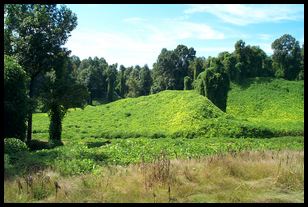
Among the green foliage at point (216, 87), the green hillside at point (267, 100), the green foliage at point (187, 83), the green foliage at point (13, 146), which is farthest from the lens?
the green foliage at point (187, 83)

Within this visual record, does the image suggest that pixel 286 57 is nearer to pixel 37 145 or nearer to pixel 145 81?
pixel 145 81

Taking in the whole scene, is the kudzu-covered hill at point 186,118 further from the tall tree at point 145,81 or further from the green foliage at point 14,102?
the tall tree at point 145,81

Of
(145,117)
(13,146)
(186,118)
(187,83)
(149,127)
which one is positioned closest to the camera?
(13,146)

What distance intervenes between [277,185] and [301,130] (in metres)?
26.5

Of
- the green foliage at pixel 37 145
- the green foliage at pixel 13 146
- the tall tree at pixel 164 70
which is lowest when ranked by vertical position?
the green foliage at pixel 37 145

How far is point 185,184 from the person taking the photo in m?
9.76

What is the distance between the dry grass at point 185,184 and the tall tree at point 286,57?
2638 inches

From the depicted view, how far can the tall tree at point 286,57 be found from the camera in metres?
74.2

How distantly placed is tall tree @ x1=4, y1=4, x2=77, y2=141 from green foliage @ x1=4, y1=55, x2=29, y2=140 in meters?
6.84

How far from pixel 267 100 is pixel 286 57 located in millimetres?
22500

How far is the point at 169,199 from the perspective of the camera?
888 centimetres

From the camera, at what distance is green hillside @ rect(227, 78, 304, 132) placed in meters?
51.2

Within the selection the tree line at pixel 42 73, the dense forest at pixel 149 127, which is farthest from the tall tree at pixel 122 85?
the tree line at pixel 42 73

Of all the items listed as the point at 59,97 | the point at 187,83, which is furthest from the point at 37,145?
the point at 187,83
